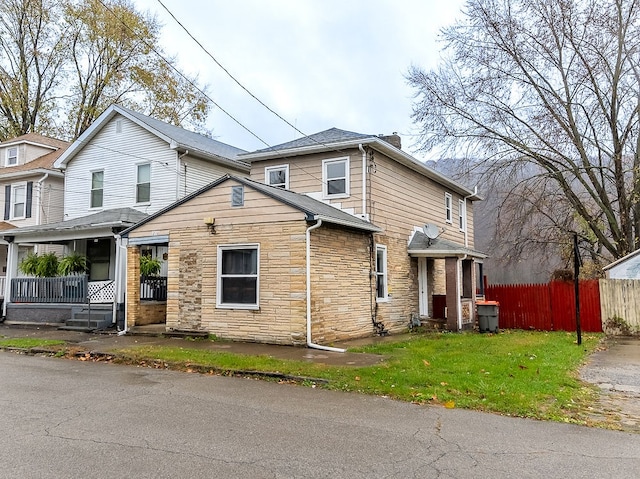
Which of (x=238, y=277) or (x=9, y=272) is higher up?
(x=9, y=272)

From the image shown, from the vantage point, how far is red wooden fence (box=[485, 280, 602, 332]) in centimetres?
1709

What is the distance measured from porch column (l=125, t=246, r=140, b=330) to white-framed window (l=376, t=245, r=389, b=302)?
24.1 feet

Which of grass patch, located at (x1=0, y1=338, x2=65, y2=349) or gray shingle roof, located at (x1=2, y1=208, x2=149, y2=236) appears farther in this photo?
gray shingle roof, located at (x1=2, y1=208, x2=149, y2=236)

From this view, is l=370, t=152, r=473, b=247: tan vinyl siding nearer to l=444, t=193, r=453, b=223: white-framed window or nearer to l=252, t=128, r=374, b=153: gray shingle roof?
l=444, t=193, r=453, b=223: white-framed window

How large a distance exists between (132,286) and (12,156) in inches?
605

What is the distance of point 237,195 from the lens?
13172mm

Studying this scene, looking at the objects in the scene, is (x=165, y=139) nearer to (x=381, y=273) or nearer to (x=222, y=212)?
(x=222, y=212)

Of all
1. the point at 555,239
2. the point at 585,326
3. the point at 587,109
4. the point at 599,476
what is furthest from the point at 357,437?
the point at 555,239

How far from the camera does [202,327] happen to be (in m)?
13.5

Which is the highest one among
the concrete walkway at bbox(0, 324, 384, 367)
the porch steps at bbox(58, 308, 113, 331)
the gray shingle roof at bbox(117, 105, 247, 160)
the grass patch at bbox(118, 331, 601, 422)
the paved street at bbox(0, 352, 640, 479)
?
the gray shingle roof at bbox(117, 105, 247, 160)

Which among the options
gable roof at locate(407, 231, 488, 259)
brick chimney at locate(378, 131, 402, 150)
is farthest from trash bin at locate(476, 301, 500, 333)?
brick chimney at locate(378, 131, 402, 150)

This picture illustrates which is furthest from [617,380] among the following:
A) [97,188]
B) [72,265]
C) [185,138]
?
[97,188]

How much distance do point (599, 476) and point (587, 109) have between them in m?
19.5

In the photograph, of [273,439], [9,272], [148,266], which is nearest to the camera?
[273,439]
